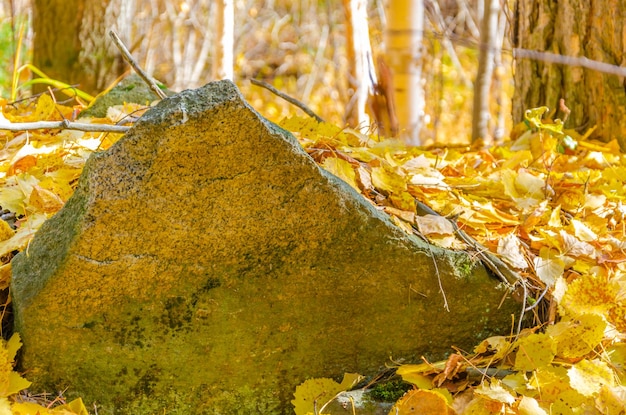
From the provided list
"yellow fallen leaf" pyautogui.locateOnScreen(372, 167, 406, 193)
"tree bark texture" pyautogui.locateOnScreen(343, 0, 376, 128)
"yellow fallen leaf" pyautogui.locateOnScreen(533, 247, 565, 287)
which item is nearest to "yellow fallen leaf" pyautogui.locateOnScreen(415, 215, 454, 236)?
"yellow fallen leaf" pyautogui.locateOnScreen(372, 167, 406, 193)

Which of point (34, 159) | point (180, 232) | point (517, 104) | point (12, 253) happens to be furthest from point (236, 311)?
point (517, 104)

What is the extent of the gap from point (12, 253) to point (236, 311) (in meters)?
0.59

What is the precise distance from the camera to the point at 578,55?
2.62 metres

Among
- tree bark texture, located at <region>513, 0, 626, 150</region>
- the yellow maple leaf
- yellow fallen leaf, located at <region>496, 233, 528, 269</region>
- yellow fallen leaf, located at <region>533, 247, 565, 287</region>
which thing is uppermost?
tree bark texture, located at <region>513, 0, 626, 150</region>

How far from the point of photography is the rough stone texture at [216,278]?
1.36m

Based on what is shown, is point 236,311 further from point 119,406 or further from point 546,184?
point 546,184

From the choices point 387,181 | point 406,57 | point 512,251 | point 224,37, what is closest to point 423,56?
point 406,57

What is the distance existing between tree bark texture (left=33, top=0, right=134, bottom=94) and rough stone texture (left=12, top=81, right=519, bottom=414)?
2652mm

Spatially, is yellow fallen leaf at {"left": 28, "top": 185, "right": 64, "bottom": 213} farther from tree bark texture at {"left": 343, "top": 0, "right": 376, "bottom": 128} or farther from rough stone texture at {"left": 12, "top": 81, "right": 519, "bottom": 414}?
tree bark texture at {"left": 343, "top": 0, "right": 376, "bottom": 128}

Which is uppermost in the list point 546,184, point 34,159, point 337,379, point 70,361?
point 34,159

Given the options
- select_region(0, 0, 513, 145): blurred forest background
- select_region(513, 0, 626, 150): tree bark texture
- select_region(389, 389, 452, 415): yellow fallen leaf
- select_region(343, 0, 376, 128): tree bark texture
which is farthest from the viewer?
select_region(0, 0, 513, 145): blurred forest background

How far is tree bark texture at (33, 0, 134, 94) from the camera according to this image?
3801 mm

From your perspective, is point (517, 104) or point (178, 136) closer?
point (178, 136)

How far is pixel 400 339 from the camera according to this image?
4.96 feet
